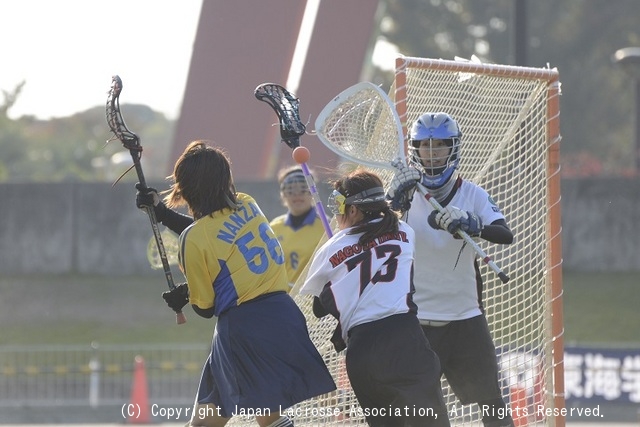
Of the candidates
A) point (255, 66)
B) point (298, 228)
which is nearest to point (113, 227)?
point (255, 66)

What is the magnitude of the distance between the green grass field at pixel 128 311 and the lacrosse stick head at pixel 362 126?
13.1 metres

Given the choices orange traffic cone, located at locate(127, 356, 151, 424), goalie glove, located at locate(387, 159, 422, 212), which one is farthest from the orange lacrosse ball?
orange traffic cone, located at locate(127, 356, 151, 424)

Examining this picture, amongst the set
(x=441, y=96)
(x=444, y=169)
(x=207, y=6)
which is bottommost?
(x=444, y=169)

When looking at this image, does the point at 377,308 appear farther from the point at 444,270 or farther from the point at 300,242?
the point at 300,242

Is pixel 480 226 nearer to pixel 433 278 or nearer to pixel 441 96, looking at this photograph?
pixel 433 278

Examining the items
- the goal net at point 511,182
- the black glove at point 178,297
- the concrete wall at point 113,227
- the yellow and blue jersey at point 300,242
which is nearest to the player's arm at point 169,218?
the black glove at point 178,297

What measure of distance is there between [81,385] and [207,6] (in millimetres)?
8448

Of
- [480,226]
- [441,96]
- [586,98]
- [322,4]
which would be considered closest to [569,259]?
[322,4]

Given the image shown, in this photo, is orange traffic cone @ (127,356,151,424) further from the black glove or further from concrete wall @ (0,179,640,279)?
the black glove

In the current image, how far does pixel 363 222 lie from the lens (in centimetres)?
579

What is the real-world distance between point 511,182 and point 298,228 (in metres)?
1.85

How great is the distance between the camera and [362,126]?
695 cm

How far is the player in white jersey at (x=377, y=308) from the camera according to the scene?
5.57 m

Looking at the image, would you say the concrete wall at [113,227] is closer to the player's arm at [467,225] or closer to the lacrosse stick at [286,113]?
the lacrosse stick at [286,113]
